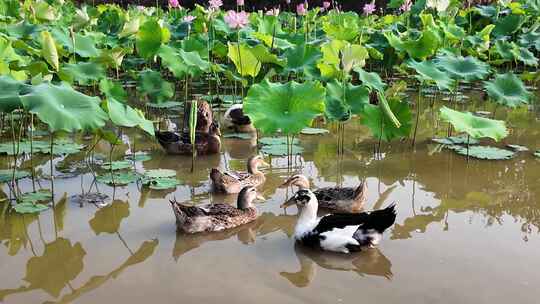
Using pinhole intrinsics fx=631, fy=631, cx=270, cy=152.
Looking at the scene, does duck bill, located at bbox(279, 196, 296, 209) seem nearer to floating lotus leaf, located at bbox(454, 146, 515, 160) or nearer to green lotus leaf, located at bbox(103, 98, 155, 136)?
green lotus leaf, located at bbox(103, 98, 155, 136)

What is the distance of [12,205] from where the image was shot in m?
4.29

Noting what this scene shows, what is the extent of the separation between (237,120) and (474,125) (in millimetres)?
2600

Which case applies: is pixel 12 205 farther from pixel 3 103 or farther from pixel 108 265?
pixel 108 265

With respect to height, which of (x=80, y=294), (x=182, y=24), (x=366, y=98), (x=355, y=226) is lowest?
(x=80, y=294)

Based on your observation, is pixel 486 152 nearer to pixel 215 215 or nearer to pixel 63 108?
pixel 215 215

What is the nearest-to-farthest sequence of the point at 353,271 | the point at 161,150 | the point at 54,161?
the point at 353,271 → the point at 54,161 → the point at 161,150

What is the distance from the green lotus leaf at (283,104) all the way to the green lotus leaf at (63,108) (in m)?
1.31

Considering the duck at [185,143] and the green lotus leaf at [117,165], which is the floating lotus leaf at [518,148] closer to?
the duck at [185,143]

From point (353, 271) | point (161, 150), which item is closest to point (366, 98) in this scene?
point (161, 150)

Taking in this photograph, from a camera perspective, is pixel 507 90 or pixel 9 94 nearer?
pixel 9 94

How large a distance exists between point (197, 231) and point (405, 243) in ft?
4.19

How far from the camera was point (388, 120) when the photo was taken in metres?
5.38

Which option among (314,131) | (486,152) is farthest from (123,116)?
(486,152)

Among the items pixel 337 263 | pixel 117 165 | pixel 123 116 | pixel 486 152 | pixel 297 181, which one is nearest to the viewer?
pixel 337 263
